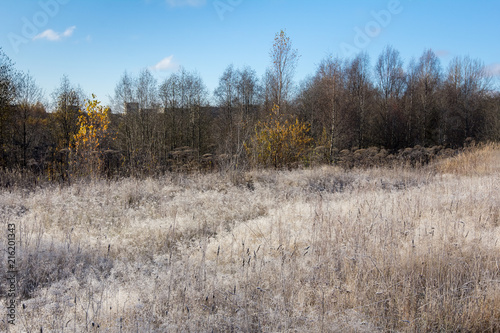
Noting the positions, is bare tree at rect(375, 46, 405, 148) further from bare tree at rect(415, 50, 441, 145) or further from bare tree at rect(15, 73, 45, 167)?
bare tree at rect(15, 73, 45, 167)

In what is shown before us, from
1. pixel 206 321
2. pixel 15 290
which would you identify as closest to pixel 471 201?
pixel 206 321

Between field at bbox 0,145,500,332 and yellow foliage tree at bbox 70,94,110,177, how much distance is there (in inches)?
80.3

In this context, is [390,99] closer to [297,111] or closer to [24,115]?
[297,111]

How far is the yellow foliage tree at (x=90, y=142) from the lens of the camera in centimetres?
841

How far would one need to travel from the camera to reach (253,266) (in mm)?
3201

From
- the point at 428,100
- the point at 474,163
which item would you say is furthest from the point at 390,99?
the point at 474,163

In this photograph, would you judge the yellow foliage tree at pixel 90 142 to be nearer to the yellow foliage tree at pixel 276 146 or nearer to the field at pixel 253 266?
the field at pixel 253 266

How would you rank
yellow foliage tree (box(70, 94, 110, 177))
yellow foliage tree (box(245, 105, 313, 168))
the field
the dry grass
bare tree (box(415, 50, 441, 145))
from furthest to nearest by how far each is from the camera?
bare tree (box(415, 50, 441, 145)) → yellow foliage tree (box(245, 105, 313, 168)) → the dry grass → yellow foliage tree (box(70, 94, 110, 177)) → the field

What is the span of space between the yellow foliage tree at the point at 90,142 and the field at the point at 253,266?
204 cm

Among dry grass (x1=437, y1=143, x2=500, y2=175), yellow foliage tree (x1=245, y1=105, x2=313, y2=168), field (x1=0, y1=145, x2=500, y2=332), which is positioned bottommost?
field (x1=0, y1=145, x2=500, y2=332)

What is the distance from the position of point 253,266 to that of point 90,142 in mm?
7130

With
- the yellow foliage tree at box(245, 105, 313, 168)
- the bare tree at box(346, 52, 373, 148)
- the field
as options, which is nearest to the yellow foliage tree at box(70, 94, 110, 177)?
the field

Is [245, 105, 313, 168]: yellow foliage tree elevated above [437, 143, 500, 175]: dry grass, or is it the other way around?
[245, 105, 313, 168]: yellow foliage tree

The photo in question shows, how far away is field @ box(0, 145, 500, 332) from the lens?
247 cm
